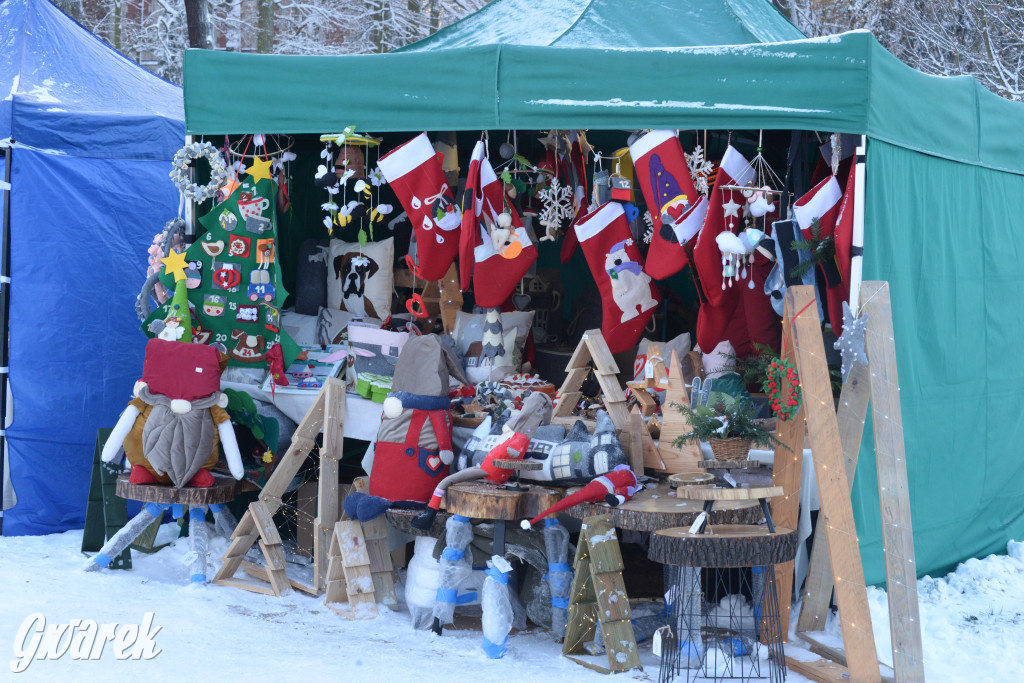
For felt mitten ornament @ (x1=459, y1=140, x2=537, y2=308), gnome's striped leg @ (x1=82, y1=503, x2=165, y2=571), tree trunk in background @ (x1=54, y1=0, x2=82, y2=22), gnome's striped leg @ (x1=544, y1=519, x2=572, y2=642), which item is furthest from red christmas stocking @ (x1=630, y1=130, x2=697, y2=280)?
tree trunk in background @ (x1=54, y1=0, x2=82, y2=22)

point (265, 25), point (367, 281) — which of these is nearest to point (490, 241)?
point (367, 281)

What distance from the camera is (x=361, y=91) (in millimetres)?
4699

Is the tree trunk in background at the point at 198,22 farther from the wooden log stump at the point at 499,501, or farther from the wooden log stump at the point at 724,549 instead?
the wooden log stump at the point at 724,549

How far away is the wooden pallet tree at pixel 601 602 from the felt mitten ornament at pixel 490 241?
1.62 m

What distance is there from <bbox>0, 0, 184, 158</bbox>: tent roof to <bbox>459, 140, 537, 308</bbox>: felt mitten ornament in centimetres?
272

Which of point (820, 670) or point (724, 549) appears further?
point (820, 670)

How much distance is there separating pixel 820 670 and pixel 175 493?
2.96 metres

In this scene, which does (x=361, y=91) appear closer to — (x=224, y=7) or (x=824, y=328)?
(x=824, y=328)

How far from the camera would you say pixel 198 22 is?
9.69 m

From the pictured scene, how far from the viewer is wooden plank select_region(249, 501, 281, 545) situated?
191 inches

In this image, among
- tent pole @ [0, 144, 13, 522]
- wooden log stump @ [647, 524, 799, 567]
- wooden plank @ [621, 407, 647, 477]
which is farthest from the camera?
tent pole @ [0, 144, 13, 522]

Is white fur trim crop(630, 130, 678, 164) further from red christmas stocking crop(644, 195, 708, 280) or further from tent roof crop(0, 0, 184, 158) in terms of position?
tent roof crop(0, 0, 184, 158)

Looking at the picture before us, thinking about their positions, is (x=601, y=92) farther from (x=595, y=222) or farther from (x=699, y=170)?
(x=595, y=222)

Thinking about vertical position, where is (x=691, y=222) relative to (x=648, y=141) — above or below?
below
